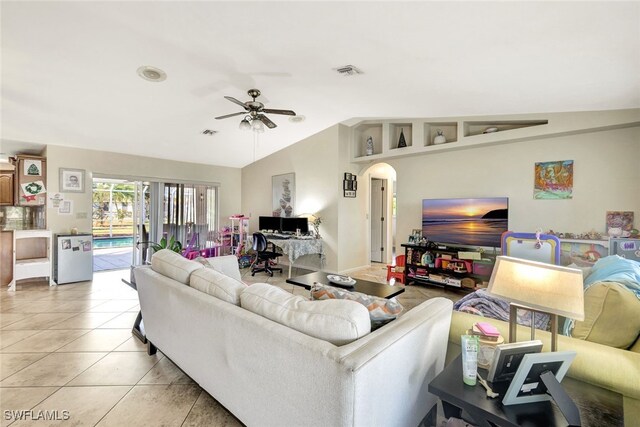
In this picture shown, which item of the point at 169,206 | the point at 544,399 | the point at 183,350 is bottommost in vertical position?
the point at 183,350

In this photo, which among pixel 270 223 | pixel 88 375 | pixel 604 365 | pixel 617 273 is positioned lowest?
pixel 88 375

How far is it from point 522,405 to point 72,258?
19.9 feet

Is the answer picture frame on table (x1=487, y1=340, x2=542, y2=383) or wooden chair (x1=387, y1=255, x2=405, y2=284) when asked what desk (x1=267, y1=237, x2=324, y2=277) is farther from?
picture frame on table (x1=487, y1=340, x2=542, y2=383)

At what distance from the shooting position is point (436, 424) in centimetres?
153

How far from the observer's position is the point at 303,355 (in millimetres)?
1070

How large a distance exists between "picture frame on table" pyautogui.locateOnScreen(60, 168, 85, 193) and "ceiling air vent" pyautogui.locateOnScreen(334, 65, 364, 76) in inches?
194

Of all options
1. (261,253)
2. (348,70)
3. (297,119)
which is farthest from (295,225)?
(348,70)

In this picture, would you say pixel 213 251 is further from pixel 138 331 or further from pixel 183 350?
pixel 183 350

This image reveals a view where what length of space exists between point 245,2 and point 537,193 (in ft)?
13.6

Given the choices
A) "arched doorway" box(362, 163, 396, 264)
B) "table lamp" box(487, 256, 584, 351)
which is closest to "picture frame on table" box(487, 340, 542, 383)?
"table lamp" box(487, 256, 584, 351)

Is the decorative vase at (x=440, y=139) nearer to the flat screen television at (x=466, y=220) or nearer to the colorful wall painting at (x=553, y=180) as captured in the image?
the flat screen television at (x=466, y=220)

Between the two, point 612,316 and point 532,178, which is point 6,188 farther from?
point 532,178

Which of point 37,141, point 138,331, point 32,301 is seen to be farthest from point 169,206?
point 138,331

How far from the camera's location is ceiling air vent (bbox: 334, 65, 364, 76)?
285 centimetres
